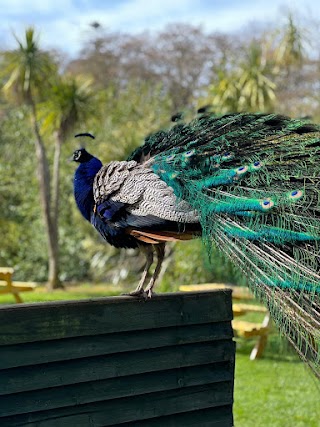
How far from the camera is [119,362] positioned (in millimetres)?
2953

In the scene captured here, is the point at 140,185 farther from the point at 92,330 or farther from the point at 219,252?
the point at 92,330

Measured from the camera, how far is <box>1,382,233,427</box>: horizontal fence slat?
8.96 feet

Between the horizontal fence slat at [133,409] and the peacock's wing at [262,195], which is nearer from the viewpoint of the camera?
the horizontal fence slat at [133,409]

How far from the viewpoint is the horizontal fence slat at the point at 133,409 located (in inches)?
108

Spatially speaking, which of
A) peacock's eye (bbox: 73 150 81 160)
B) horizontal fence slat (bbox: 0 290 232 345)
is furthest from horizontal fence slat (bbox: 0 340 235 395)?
peacock's eye (bbox: 73 150 81 160)

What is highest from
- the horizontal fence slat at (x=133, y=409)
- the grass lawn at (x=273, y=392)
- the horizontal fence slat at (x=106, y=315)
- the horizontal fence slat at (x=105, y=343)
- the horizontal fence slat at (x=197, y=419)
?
the horizontal fence slat at (x=106, y=315)

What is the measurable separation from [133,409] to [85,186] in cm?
126

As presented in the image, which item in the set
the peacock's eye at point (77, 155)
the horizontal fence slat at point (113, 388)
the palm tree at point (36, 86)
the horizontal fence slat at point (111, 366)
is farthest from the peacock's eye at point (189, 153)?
the palm tree at point (36, 86)

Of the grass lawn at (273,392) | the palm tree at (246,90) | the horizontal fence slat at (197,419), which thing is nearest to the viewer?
the horizontal fence slat at (197,419)

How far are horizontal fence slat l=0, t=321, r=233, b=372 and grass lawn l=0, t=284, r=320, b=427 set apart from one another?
1.32 ft

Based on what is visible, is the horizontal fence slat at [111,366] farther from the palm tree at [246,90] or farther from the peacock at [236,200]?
the palm tree at [246,90]

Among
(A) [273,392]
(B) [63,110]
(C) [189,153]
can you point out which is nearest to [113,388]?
(C) [189,153]

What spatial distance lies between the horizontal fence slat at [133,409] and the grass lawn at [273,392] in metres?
0.43

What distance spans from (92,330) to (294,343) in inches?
32.6
